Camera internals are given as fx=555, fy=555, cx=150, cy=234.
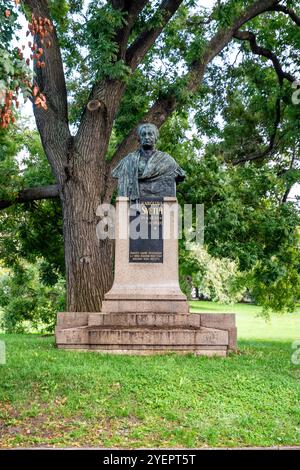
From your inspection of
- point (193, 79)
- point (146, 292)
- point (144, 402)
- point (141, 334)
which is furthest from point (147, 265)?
point (193, 79)

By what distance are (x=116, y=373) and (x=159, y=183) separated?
4.31 m

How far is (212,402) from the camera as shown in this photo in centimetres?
707

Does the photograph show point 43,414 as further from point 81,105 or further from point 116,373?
point 81,105

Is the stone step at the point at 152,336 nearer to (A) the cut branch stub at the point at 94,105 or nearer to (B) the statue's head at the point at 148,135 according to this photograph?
(B) the statue's head at the point at 148,135

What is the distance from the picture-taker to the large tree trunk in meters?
12.3

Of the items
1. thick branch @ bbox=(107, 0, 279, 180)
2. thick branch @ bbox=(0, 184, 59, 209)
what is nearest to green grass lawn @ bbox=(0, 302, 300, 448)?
thick branch @ bbox=(0, 184, 59, 209)

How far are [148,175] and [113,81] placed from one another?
345 cm

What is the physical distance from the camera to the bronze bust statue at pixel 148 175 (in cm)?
1085

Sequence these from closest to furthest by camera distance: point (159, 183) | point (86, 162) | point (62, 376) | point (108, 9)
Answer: point (62, 376), point (159, 183), point (108, 9), point (86, 162)

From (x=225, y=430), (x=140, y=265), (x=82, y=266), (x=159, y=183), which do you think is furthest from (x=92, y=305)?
(x=225, y=430)

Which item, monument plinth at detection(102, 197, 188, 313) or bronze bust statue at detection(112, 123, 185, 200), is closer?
monument plinth at detection(102, 197, 188, 313)

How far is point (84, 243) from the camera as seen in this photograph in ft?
41.1

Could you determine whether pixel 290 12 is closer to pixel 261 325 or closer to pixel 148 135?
pixel 148 135

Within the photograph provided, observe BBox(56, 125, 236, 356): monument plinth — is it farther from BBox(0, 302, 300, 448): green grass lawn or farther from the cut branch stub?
the cut branch stub
